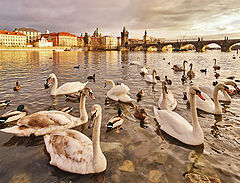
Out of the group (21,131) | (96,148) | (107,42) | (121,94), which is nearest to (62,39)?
(107,42)

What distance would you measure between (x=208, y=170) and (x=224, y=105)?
5682mm

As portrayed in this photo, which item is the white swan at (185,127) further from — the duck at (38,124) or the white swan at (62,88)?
the white swan at (62,88)

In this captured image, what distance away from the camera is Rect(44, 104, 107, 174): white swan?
11.5 feet

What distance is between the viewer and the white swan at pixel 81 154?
3.49 meters

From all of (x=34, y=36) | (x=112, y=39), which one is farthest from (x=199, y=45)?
(x=34, y=36)

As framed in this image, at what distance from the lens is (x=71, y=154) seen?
11.6 feet

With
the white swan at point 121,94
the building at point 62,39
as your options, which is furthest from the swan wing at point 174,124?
the building at point 62,39

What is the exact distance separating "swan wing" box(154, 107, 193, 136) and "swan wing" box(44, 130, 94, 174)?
2.74m

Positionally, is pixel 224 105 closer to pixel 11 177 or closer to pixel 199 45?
pixel 11 177

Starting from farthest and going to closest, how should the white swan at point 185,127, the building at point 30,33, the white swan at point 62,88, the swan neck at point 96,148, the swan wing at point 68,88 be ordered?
the building at point 30,33
the swan wing at point 68,88
the white swan at point 62,88
the white swan at point 185,127
the swan neck at point 96,148

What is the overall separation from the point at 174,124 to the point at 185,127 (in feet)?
1.11

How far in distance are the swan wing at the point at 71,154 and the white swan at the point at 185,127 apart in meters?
2.76

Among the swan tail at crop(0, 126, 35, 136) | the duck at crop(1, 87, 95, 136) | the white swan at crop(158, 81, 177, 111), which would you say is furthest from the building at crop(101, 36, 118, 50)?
the swan tail at crop(0, 126, 35, 136)

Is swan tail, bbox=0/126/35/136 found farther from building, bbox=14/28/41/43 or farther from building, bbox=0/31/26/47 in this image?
building, bbox=14/28/41/43
